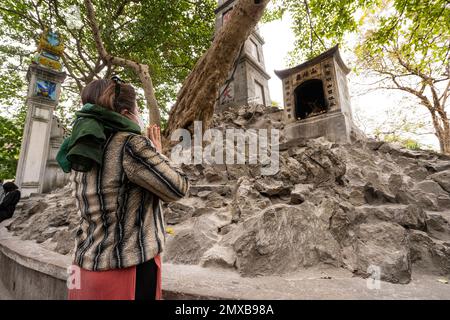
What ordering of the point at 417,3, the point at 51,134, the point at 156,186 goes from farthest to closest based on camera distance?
the point at 51,134, the point at 417,3, the point at 156,186

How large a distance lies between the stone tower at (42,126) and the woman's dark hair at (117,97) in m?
8.79

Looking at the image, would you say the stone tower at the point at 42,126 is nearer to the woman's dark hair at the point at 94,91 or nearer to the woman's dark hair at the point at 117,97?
the woman's dark hair at the point at 94,91

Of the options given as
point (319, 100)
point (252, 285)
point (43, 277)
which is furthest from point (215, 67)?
point (319, 100)

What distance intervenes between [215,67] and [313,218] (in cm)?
267

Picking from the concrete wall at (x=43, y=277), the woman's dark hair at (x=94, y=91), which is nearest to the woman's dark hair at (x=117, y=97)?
the woman's dark hair at (x=94, y=91)

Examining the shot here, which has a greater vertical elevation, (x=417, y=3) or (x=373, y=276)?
(x=417, y=3)

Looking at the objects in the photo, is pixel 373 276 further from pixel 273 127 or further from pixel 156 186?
pixel 273 127

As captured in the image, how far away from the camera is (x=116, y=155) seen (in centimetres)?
116

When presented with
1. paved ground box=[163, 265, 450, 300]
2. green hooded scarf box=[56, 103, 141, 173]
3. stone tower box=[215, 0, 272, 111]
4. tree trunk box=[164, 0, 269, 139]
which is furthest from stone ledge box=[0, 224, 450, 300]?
stone tower box=[215, 0, 272, 111]

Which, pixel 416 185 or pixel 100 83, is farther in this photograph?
pixel 416 185

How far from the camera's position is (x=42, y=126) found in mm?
8227

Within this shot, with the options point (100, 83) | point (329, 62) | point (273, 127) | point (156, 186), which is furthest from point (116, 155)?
point (273, 127)

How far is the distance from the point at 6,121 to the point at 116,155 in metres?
15.3

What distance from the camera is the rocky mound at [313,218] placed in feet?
8.29
